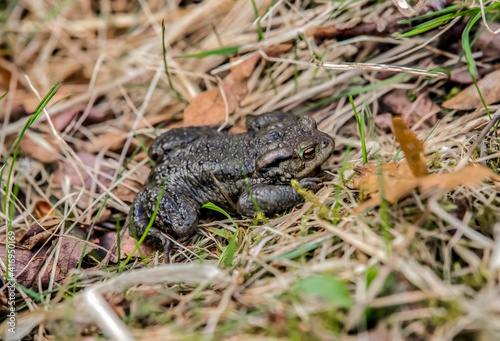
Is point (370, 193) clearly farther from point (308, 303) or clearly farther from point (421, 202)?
point (308, 303)

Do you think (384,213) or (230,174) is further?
(230,174)

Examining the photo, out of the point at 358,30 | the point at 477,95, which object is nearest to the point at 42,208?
the point at 358,30

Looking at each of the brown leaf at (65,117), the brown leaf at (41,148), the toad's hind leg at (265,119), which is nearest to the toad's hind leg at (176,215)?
Result: the toad's hind leg at (265,119)

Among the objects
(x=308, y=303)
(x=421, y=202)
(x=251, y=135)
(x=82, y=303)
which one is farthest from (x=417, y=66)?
(x=82, y=303)

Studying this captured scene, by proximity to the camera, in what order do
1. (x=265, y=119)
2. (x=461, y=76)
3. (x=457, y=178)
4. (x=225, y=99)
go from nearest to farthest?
(x=457, y=178), (x=461, y=76), (x=265, y=119), (x=225, y=99)

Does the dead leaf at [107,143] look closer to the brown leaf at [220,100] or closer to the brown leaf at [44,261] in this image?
the brown leaf at [220,100]

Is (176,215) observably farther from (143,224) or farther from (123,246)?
(123,246)
